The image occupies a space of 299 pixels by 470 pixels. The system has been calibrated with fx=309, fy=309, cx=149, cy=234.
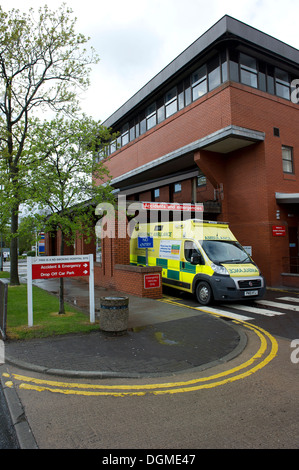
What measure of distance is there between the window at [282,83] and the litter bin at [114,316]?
52.1ft

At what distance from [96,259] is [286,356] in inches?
468

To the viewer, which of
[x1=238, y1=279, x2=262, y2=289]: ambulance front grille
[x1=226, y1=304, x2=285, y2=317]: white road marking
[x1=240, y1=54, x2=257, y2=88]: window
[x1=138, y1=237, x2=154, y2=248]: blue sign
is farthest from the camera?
[x1=240, y1=54, x2=257, y2=88]: window

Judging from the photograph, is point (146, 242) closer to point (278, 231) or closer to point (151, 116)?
point (278, 231)

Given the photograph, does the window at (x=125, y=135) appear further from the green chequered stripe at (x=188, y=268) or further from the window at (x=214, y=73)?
the green chequered stripe at (x=188, y=268)

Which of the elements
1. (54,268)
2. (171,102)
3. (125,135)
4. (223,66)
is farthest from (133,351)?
(125,135)

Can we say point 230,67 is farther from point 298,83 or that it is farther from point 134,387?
point 134,387

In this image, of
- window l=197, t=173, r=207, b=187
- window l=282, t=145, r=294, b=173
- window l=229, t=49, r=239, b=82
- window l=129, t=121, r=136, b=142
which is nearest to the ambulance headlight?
window l=282, t=145, r=294, b=173

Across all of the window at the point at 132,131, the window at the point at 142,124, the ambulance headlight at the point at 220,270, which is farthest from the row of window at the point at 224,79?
the ambulance headlight at the point at 220,270

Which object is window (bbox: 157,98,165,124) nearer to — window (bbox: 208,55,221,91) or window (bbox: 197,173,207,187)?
window (bbox: 208,55,221,91)

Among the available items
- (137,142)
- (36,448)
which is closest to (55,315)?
(36,448)

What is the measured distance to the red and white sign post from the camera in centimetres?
694

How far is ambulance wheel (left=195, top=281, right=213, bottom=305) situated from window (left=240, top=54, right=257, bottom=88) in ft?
36.7

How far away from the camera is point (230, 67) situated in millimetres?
15180

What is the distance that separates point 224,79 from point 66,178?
11.2 m
